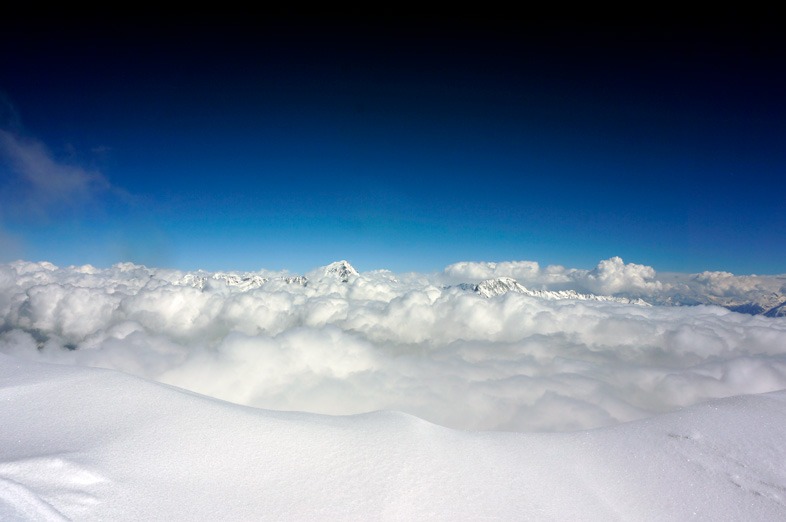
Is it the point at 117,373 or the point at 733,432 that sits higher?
the point at 117,373

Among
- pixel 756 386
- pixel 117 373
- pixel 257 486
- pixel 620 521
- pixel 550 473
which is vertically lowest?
pixel 756 386

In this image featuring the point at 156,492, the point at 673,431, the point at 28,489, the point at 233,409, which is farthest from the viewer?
the point at 673,431

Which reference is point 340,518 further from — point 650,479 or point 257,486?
point 650,479

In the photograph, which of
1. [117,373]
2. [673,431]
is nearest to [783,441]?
[673,431]

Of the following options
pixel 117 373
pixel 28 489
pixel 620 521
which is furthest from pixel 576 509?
pixel 117 373

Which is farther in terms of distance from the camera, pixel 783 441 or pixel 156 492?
pixel 783 441

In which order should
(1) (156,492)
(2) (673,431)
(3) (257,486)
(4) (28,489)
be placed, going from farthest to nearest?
1. (2) (673,431)
2. (3) (257,486)
3. (1) (156,492)
4. (4) (28,489)

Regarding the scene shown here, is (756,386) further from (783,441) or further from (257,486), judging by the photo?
(257,486)
